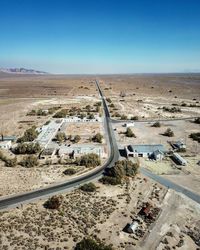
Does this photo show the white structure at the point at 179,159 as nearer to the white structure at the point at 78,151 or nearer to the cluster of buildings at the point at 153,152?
the cluster of buildings at the point at 153,152

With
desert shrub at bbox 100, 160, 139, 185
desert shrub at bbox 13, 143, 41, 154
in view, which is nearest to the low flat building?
desert shrub at bbox 100, 160, 139, 185

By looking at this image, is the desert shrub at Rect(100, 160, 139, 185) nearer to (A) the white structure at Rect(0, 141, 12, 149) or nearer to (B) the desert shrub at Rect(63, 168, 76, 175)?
(B) the desert shrub at Rect(63, 168, 76, 175)

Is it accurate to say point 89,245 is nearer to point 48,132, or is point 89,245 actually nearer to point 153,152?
point 153,152

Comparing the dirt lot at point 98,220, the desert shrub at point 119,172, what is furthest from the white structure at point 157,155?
the dirt lot at point 98,220

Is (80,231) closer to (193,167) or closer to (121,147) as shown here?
(193,167)

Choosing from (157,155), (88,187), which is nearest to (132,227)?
(88,187)
